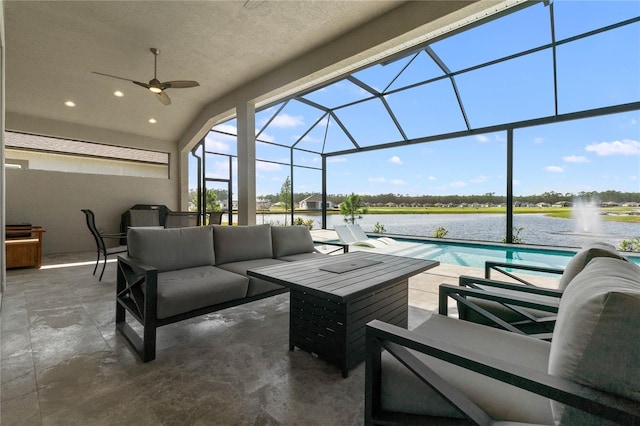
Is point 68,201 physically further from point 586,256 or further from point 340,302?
point 586,256

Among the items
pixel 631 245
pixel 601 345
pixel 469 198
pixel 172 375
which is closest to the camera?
pixel 601 345

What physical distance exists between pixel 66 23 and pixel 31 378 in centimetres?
454

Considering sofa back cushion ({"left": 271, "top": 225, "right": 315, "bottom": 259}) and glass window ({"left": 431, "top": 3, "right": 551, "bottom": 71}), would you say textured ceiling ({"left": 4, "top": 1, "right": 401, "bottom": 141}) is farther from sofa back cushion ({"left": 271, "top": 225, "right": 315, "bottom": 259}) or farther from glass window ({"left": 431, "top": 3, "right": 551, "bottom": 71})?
sofa back cushion ({"left": 271, "top": 225, "right": 315, "bottom": 259})

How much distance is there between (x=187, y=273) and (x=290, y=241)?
1.40 meters

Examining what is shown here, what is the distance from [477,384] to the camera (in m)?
1.05

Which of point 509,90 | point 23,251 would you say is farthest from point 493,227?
point 23,251

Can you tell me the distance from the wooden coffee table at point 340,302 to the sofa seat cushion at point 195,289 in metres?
0.40

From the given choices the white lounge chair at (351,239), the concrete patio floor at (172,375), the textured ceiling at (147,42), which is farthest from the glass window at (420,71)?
the concrete patio floor at (172,375)

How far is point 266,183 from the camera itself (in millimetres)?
8766

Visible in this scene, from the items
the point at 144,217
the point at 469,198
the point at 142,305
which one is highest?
the point at 469,198

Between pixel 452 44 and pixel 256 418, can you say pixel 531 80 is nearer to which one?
pixel 452 44

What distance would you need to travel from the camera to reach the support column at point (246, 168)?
565 centimetres

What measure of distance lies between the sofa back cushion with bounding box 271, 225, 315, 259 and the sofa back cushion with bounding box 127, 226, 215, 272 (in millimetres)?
816

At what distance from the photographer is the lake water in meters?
6.14
